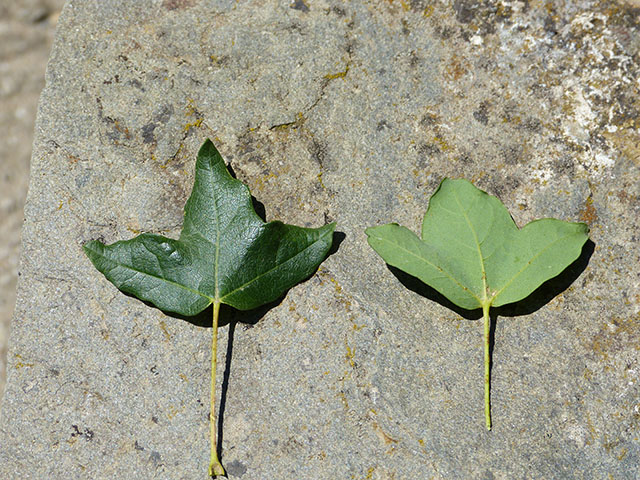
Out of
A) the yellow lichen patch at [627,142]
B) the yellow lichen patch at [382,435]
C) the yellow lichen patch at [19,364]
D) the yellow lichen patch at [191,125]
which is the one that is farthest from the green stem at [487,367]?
the yellow lichen patch at [19,364]

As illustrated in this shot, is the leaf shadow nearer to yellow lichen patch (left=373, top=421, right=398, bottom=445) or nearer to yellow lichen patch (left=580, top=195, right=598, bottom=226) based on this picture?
yellow lichen patch (left=373, top=421, right=398, bottom=445)

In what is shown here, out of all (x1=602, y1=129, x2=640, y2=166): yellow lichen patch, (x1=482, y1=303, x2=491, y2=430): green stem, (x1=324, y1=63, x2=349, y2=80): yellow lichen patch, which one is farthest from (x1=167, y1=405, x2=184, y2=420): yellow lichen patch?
(x1=602, y1=129, x2=640, y2=166): yellow lichen patch

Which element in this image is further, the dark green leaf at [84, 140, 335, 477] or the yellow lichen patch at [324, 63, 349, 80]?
the yellow lichen patch at [324, 63, 349, 80]

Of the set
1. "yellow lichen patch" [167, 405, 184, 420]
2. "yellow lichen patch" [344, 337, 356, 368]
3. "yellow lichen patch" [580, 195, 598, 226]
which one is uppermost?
"yellow lichen patch" [580, 195, 598, 226]

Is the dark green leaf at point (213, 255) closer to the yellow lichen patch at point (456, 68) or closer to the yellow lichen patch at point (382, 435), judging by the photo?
the yellow lichen patch at point (382, 435)

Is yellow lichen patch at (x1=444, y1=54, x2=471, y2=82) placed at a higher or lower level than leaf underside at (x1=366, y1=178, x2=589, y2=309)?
higher

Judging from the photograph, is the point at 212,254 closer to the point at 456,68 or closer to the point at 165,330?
the point at 165,330
